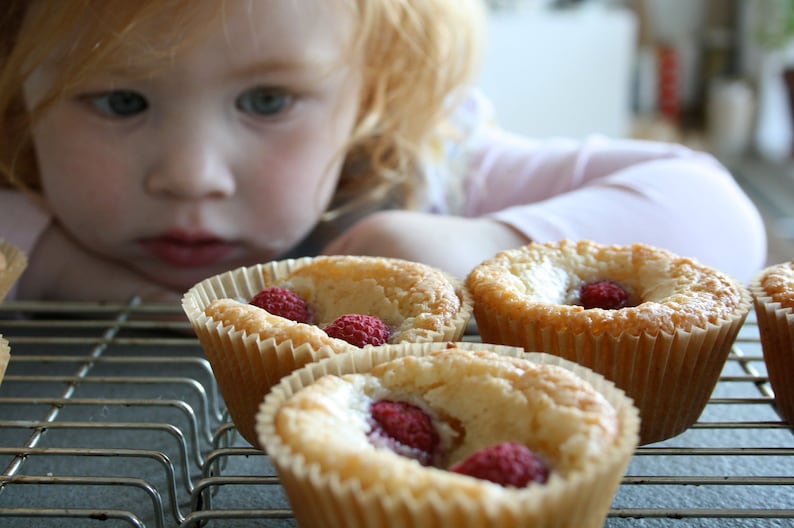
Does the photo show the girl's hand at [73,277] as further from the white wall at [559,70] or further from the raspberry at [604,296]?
the white wall at [559,70]

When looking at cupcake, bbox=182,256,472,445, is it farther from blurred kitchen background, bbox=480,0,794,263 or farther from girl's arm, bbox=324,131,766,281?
blurred kitchen background, bbox=480,0,794,263

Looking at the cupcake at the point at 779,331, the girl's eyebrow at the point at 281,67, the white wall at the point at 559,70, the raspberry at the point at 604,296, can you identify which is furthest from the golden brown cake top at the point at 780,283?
the white wall at the point at 559,70

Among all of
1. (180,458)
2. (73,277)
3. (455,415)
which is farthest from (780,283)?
(73,277)

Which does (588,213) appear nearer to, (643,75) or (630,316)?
(630,316)

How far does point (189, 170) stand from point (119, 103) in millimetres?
135

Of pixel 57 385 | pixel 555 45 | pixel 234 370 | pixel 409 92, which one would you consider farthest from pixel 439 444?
pixel 555 45

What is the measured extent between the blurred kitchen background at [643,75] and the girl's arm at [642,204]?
6.10 ft

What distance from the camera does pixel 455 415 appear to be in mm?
602

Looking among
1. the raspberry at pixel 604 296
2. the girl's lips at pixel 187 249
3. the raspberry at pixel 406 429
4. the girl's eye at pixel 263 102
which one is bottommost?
the girl's lips at pixel 187 249

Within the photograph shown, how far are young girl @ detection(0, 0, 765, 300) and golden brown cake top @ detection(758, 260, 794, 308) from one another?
0.99ft

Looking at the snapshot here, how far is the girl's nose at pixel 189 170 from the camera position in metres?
1.07

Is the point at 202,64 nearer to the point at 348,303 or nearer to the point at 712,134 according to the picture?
the point at 348,303

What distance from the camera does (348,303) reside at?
0.81 meters

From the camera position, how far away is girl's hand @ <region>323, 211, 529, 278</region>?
1.02 metres
